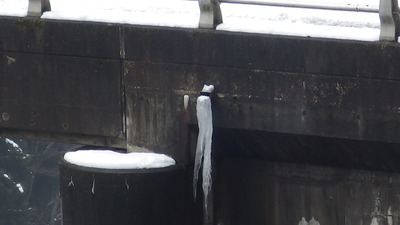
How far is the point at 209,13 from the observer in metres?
8.52

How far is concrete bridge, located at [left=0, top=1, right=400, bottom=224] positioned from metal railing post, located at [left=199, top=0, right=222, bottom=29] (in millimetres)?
53

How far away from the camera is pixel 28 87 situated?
362 inches

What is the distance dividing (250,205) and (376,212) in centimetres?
102

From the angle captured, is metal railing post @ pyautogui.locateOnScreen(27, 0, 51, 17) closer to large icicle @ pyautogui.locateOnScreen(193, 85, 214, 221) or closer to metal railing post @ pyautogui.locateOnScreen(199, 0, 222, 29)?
metal railing post @ pyautogui.locateOnScreen(199, 0, 222, 29)

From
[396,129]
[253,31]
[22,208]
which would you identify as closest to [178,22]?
[253,31]

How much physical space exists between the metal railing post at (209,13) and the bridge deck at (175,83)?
7cm

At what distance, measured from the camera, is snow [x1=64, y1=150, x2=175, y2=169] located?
28.1 ft

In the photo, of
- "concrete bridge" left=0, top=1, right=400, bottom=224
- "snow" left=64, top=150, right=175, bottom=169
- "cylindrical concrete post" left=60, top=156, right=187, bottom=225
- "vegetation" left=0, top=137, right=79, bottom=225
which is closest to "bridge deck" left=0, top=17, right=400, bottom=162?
"concrete bridge" left=0, top=1, right=400, bottom=224

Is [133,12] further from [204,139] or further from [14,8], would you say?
[204,139]

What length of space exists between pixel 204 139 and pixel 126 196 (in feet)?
2.42

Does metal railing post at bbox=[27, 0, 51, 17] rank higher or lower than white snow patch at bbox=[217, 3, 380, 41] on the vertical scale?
higher

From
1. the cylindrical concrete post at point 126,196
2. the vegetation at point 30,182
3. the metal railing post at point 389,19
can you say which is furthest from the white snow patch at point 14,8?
the vegetation at point 30,182

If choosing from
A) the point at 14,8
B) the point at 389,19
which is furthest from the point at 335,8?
the point at 14,8

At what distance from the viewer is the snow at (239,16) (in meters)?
8.24
